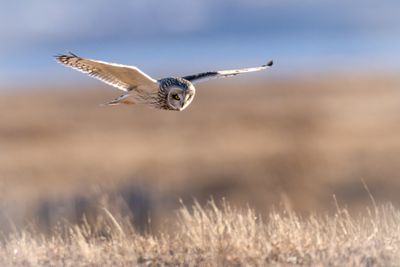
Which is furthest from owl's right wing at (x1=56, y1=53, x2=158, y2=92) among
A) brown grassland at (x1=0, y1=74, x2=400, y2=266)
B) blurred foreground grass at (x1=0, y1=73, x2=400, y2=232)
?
blurred foreground grass at (x1=0, y1=73, x2=400, y2=232)

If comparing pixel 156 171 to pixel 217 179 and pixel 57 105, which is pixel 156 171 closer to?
pixel 217 179

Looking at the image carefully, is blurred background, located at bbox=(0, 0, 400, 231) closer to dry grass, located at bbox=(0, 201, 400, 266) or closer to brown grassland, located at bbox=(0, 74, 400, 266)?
brown grassland, located at bbox=(0, 74, 400, 266)

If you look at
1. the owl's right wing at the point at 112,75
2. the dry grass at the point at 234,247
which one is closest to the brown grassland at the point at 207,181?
the dry grass at the point at 234,247

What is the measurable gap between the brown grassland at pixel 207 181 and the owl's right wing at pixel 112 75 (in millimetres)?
1099

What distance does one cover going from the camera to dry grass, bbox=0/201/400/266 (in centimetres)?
864

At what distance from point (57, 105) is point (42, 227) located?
2725 centimetres

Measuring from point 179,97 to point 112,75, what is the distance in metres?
0.60

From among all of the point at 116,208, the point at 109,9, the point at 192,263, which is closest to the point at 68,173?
the point at 116,208

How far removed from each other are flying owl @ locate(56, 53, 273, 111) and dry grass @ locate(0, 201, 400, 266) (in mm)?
997

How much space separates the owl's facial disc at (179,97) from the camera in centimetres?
983

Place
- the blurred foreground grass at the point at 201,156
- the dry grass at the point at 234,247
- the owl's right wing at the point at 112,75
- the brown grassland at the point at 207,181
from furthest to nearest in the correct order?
the blurred foreground grass at the point at 201,156, the owl's right wing at the point at 112,75, the brown grassland at the point at 207,181, the dry grass at the point at 234,247

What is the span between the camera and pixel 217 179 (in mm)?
22438

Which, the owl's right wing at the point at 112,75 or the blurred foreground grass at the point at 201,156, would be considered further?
the blurred foreground grass at the point at 201,156

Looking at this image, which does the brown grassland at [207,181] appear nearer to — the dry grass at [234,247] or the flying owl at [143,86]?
the dry grass at [234,247]
